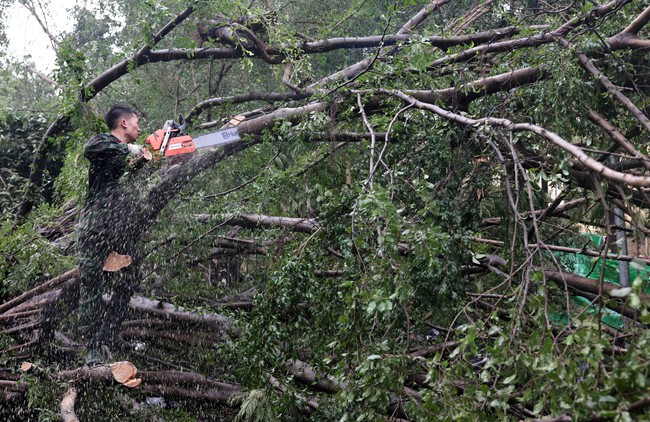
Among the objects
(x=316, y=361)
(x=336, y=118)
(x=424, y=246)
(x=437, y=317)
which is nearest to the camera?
(x=424, y=246)

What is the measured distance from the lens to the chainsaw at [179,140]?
494 centimetres

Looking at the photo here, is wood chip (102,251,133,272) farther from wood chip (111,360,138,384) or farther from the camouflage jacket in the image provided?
wood chip (111,360,138,384)

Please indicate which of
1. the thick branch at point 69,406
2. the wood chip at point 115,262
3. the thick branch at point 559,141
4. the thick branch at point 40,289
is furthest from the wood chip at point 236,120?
the thick branch at point 69,406

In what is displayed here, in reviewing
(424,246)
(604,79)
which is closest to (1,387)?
(424,246)

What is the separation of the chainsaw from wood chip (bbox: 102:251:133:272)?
83 centimetres

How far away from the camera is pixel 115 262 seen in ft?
15.8

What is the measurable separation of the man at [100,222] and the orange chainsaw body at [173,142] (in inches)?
7.4

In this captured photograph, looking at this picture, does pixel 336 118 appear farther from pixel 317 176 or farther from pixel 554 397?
pixel 554 397

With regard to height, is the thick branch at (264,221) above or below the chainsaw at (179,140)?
below

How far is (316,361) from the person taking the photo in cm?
434

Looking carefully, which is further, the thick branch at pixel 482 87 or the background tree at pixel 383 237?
the thick branch at pixel 482 87

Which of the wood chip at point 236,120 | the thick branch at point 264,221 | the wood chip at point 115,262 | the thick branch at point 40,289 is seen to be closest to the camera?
the wood chip at point 115,262

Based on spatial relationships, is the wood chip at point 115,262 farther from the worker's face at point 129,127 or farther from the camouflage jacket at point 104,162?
the worker's face at point 129,127

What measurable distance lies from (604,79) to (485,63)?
1209mm
